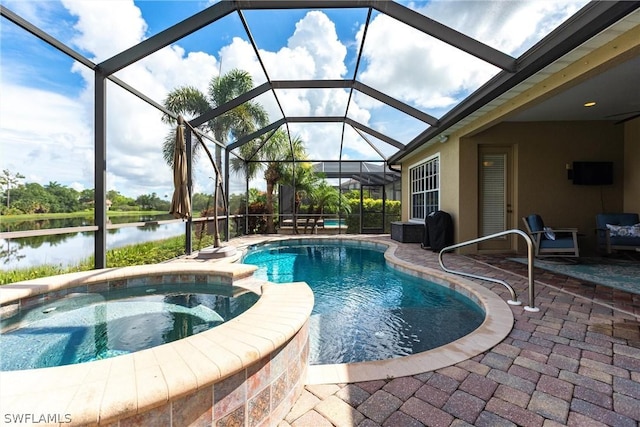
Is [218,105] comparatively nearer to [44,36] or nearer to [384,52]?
[384,52]

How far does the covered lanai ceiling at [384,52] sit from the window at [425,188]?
988mm

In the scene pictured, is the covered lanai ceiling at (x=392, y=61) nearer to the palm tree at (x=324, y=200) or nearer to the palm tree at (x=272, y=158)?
the palm tree at (x=272, y=158)

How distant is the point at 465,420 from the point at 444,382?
330 mm

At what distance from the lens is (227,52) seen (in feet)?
20.2

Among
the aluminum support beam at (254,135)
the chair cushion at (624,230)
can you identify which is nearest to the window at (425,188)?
the chair cushion at (624,230)

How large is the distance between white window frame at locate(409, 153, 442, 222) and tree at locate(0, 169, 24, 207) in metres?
8.00

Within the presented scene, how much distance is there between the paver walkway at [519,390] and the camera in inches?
60.1

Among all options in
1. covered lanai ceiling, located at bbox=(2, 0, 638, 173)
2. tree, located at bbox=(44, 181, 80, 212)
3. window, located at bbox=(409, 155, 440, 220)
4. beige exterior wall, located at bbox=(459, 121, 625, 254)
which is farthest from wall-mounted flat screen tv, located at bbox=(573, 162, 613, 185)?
tree, located at bbox=(44, 181, 80, 212)

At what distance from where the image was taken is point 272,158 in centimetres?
1154

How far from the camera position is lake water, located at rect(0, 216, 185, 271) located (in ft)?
10.8

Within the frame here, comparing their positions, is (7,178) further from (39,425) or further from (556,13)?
(556,13)

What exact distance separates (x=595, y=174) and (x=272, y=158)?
9.64 metres

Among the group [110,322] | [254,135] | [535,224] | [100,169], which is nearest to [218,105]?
[254,135]

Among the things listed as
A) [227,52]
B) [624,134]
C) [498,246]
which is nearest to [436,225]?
[498,246]
